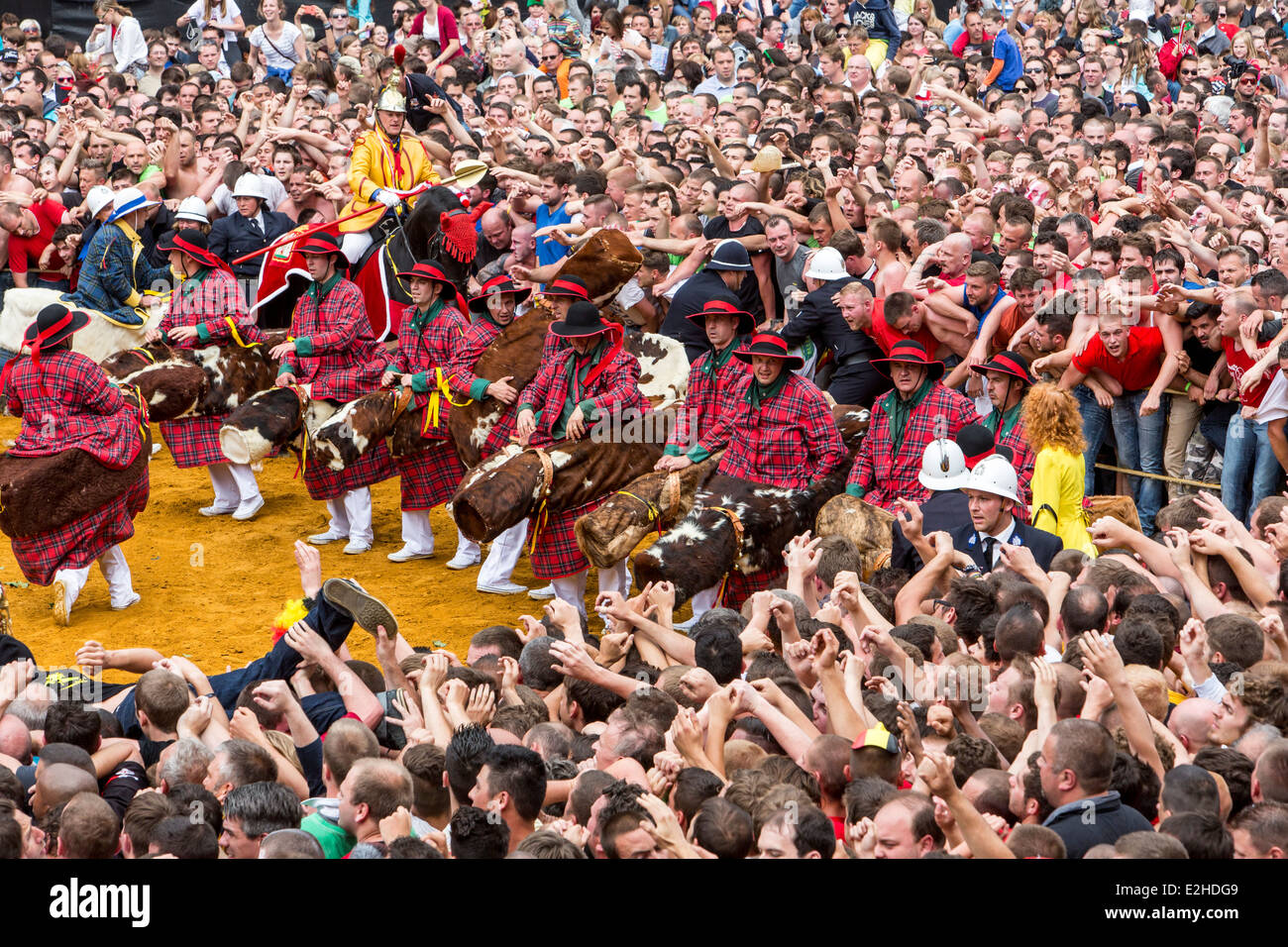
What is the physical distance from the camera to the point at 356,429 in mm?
10539

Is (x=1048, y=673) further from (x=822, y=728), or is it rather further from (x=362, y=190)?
(x=362, y=190)

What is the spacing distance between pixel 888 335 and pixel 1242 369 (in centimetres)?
206

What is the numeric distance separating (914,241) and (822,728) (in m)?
5.62

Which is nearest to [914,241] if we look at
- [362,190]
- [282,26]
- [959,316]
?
[959,316]

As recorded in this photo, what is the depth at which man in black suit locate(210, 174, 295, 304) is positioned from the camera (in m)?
13.2

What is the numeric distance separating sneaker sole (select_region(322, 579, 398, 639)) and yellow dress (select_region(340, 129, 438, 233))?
6.13 metres

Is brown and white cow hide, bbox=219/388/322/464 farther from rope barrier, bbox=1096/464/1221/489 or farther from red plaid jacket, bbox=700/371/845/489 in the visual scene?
rope barrier, bbox=1096/464/1221/489

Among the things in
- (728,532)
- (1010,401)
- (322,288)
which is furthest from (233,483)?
(1010,401)

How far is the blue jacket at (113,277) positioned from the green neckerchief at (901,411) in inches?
256

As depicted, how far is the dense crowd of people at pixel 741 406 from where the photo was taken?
5.30m

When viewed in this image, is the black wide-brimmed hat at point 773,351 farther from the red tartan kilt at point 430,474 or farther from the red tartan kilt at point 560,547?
the red tartan kilt at point 430,474

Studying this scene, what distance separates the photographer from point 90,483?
9.73 m

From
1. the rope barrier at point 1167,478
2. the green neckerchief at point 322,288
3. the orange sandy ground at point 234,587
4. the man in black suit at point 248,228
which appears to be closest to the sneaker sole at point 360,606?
the orange sandy ground at point 234,587

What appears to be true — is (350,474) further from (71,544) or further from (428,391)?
(71,544)
